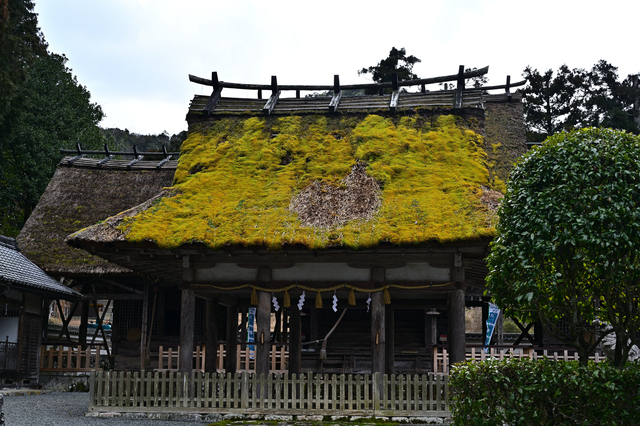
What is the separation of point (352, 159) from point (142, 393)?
6307mm

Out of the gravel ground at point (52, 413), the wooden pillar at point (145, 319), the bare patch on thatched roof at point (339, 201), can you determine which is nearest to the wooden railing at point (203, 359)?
the wooden pillar at point (145, 319)

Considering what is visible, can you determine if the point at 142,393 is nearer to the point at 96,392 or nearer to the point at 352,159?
the point at 96,392

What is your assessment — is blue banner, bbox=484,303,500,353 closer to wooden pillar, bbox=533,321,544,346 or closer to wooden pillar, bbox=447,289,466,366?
wooden pillar, bbox=533,321,544,346

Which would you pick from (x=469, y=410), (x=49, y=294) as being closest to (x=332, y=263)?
(x=469, y=410)

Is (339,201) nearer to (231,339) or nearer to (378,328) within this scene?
(378,328)

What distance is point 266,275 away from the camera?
A: 12773 millimetres

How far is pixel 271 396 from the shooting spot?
11664 millimetres

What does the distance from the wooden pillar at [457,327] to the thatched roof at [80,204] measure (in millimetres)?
9431

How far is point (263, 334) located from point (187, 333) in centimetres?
153

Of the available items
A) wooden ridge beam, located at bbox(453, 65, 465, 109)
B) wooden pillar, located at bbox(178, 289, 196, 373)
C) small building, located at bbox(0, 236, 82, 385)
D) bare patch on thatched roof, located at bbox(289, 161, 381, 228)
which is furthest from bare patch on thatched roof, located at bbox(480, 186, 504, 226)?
small building, located at bbox(0, 236, 82, 385)

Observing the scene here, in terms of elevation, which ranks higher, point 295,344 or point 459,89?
point 459,89

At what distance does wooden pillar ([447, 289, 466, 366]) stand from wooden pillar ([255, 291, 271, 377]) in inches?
137

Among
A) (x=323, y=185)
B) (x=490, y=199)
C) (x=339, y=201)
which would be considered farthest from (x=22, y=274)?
(x=490, y=199)

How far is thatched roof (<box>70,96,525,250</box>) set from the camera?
38.4ft
